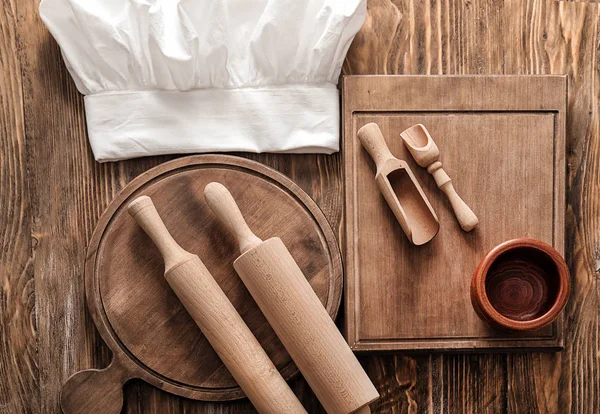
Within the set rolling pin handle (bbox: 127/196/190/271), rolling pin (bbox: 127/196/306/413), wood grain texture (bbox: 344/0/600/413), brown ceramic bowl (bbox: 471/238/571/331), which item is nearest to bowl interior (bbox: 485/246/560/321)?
brown ceramic bowl (bbox: 471/238/571/331)

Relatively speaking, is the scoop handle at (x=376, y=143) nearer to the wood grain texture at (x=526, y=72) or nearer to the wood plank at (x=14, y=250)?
the wood grain texture at (x=526, y=72)

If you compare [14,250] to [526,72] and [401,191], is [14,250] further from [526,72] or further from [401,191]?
[526,72]

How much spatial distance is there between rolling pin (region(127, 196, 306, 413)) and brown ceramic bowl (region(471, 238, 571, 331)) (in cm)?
32

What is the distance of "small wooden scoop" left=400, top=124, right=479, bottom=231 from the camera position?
918 millimetres

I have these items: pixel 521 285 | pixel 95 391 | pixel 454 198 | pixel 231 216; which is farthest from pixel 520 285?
pixel 95 391

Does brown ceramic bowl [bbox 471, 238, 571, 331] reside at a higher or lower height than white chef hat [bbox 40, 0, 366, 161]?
lower

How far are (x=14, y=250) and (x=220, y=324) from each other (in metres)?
0.37

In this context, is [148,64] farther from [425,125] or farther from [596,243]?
[596,243]

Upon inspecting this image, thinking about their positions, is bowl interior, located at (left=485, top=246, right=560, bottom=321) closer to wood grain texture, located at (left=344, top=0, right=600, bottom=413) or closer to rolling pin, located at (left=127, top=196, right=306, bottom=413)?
wood grain texture, located at (left=344, top=0, right=600, bottom=413)

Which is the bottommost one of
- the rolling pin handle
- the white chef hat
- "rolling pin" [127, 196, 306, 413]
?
"rolling pin" [127, 196, 306, 413]

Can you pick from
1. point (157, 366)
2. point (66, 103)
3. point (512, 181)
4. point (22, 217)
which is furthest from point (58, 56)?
point (512, 181)

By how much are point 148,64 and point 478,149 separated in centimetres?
54

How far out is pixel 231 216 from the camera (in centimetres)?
87

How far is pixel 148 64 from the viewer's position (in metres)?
0.91
